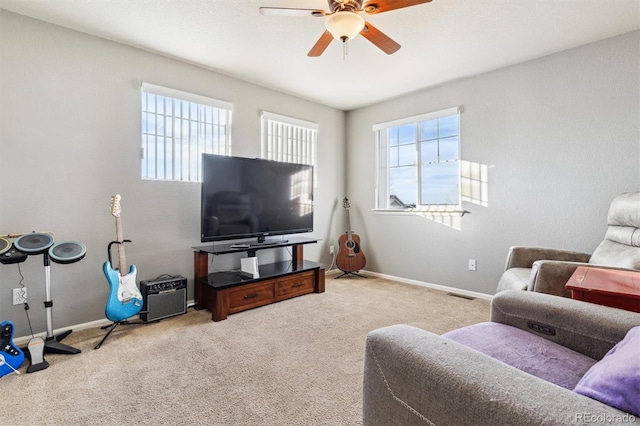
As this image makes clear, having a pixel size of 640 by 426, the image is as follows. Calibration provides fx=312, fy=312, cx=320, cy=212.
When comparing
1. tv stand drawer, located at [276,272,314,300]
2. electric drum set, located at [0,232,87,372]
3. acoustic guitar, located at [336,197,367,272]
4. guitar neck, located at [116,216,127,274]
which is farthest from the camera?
acoustic guitar, located at [336,197,367,272]

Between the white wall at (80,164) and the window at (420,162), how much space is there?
2.49 m

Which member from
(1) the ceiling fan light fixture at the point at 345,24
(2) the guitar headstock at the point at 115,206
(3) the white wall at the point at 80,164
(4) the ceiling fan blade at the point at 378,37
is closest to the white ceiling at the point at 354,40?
(3) the white wall at the point at 80,164

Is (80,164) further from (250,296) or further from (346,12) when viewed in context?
(346,12)

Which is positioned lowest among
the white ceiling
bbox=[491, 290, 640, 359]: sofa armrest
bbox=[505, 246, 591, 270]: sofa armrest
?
bbox=[491, 290, 640, 359]: sofa armrest

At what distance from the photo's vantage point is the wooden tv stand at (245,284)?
2.86 m

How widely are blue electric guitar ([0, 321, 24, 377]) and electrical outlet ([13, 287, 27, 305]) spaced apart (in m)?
0.50

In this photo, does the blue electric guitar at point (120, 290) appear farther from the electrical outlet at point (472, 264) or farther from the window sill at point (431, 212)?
the electrical outlet at point (472, 264)

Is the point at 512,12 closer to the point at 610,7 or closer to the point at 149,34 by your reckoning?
the point at 610,7

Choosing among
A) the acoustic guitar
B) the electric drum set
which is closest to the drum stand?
the electric drum set

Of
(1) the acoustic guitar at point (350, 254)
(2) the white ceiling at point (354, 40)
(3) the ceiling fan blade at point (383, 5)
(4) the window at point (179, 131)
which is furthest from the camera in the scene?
(1) the acoustic guitar at point (350, 254)

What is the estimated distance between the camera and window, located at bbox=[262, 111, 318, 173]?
12.8 ft

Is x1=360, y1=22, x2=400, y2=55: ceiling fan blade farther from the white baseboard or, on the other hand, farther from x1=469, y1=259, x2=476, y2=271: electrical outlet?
the white baseboard

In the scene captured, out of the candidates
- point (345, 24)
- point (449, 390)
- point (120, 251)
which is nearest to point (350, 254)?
point (120, 251)

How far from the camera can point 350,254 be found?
438 cm
